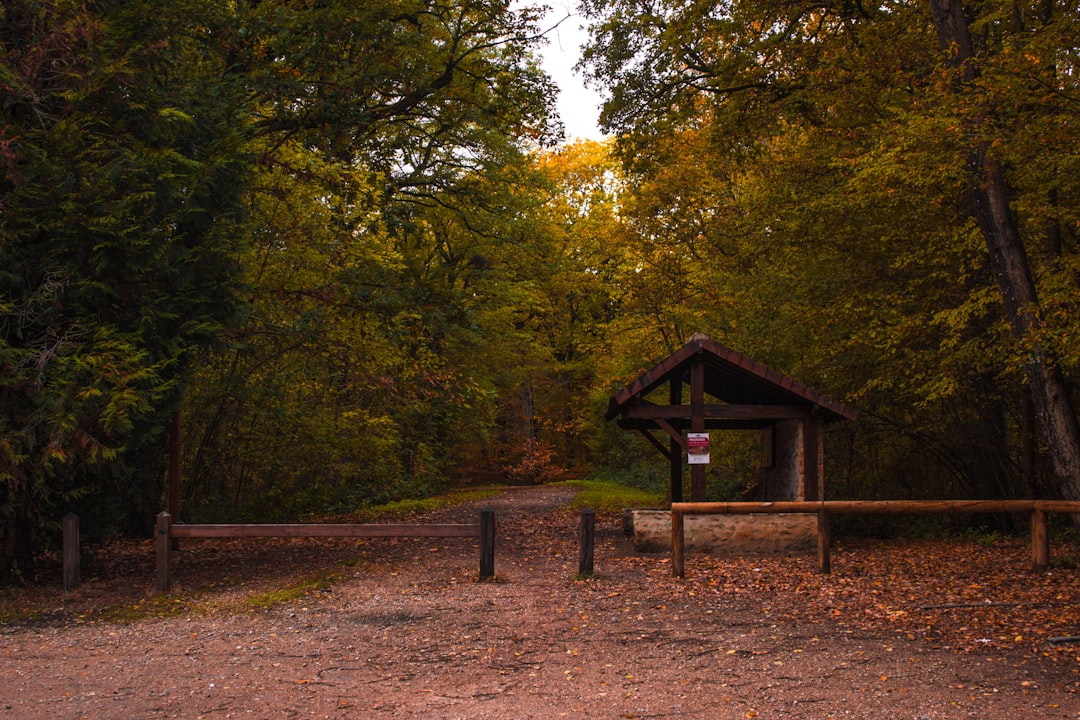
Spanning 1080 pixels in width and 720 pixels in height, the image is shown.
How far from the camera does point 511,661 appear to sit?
6438mm

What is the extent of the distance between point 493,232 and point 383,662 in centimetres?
1682

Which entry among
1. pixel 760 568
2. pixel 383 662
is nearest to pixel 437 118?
pixel 760 568

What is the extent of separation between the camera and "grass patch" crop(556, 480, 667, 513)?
19.4 metres

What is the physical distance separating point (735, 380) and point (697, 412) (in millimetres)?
1283

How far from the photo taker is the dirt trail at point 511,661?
17.5 feet

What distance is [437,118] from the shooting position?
1588cm

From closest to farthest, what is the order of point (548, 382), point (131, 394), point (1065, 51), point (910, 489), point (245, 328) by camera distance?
point (131, 394), point (1065, 51), point (245, 328), point (910, 489), point (548, 382)

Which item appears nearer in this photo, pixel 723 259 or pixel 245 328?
pixel 245 328

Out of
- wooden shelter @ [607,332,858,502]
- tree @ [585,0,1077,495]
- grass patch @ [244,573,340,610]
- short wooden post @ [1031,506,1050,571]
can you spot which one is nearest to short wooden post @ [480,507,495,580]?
grass patch @ [244,573,340,610]

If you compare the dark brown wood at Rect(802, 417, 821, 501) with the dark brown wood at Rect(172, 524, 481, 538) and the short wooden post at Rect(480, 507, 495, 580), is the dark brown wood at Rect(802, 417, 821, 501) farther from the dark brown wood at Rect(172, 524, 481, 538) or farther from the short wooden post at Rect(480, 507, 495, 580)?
the dark brown wood at Rect(172, 524, 481, 538)

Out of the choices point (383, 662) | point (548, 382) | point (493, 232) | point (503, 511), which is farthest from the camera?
point (548, 382)

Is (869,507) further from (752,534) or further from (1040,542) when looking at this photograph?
(752,534)

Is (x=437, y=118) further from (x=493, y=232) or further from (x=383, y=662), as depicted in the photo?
(x=383, y=662)

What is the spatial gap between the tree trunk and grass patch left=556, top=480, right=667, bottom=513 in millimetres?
10409
